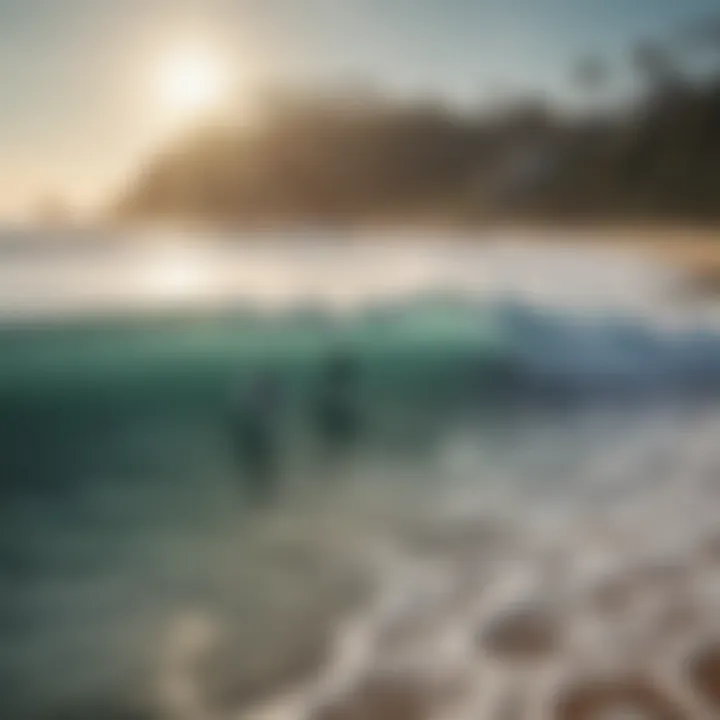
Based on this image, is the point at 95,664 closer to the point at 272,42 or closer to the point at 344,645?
the point at 344,645

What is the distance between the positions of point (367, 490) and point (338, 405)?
157 millimetres

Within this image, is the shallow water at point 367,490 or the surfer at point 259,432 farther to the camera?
the surfer at point 259,432

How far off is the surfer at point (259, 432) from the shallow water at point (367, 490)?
0.08 feet

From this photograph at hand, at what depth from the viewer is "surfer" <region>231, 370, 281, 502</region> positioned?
4.38 feet

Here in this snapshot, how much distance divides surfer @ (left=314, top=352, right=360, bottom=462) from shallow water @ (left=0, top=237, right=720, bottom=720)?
1.0 inches

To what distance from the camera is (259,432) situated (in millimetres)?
1368

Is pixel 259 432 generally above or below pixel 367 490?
above

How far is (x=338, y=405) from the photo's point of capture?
1.40 metres

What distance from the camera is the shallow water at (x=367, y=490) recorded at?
118cm

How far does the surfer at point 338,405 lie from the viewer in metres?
1.38

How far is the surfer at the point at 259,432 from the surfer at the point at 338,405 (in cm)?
8

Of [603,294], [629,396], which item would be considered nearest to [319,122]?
[603,294]

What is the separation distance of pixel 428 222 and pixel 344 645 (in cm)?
71

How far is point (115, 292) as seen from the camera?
1.34 metres
